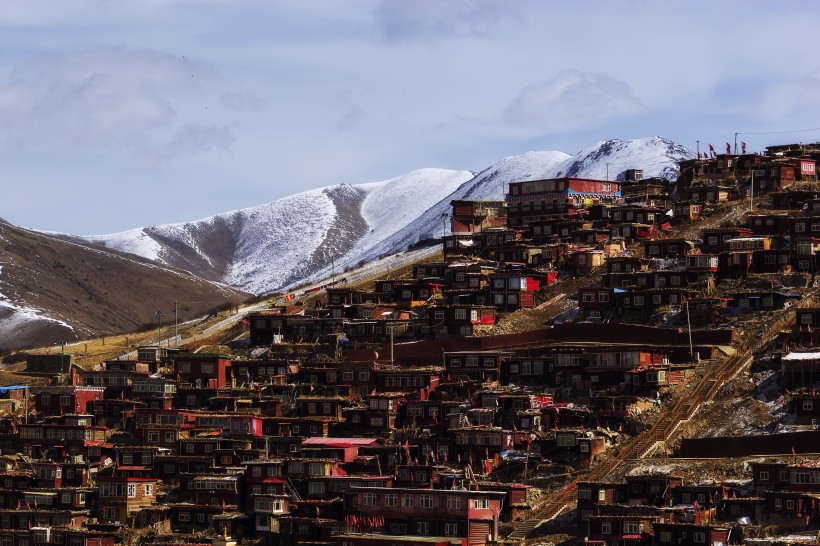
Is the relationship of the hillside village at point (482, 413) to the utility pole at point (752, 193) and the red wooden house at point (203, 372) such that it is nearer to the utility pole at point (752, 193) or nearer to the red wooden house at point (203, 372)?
the red wooden house at point (203, 372)

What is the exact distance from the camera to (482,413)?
234ft

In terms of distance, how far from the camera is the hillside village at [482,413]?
61.2 meters

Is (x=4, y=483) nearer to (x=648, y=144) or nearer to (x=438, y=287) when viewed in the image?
(x=438, y=287)

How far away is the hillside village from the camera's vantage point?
2410 inches

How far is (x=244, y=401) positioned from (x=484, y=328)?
42.7 feet

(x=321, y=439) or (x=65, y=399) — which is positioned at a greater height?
(x=65, y=399)

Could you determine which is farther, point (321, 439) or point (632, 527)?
point (321, 439)

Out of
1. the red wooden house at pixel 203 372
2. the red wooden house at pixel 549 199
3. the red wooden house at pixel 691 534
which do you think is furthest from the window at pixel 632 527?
the red wooden house at pixel 549 199

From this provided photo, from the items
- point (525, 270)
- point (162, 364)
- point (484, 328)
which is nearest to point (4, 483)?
point (162, 364)

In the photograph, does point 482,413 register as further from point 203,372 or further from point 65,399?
point 65,399

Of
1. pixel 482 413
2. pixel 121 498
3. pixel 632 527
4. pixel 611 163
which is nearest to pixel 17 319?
pixel 611 163

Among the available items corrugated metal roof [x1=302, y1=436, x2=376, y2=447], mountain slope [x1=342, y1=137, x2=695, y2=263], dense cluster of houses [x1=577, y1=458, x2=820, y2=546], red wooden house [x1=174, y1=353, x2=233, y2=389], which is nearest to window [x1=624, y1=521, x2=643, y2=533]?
dense cluster of houses [x1=577, y1=458, x2=820, y2=546]

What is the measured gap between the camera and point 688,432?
2653 inches

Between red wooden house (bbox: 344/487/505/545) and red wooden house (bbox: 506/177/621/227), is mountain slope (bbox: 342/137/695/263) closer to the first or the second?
red wooden house (bbox: 506/177/621/227)
